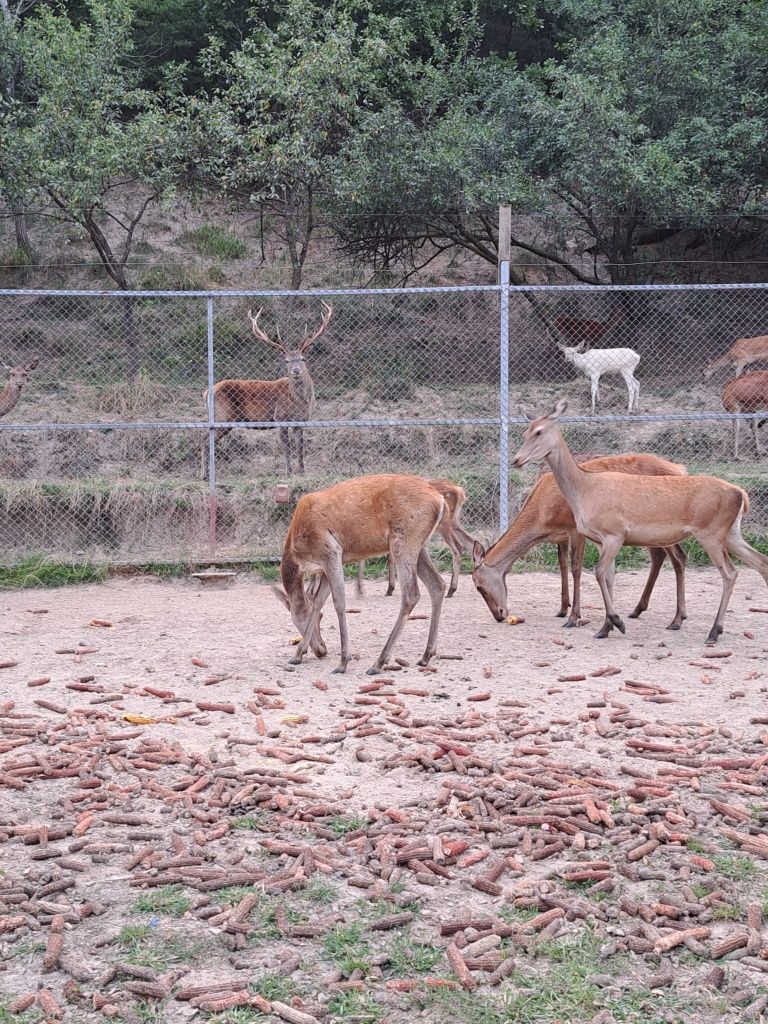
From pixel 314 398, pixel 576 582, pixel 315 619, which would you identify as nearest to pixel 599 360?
pixel 314 398

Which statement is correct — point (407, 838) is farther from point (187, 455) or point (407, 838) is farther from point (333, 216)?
point (333, 216)

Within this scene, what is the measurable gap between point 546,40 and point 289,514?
12825 mm

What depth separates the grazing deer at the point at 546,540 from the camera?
356 inches

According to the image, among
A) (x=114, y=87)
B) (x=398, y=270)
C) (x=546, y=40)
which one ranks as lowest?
(x=398, y=270)

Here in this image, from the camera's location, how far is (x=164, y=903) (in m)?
4.28

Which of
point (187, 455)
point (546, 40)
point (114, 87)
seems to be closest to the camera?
point (187, 455)

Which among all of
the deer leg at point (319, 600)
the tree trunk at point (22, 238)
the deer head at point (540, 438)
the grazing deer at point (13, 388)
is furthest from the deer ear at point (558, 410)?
the tree trunk at point (22, 238)

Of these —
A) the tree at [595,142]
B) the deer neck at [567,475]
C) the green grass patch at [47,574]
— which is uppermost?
the tree at [595,142]

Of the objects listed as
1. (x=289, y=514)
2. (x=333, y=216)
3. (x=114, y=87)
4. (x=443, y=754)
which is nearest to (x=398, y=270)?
(x=333, y=216)

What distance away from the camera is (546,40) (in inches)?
813

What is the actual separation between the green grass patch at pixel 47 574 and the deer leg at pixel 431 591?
153 inches

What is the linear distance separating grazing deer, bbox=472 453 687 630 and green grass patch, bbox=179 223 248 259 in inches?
478

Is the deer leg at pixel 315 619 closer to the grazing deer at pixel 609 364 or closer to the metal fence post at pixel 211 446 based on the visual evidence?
the metal fence post at pixel 211 446

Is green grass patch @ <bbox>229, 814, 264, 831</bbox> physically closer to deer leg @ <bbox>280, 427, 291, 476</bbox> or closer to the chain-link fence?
the chain-link fence
